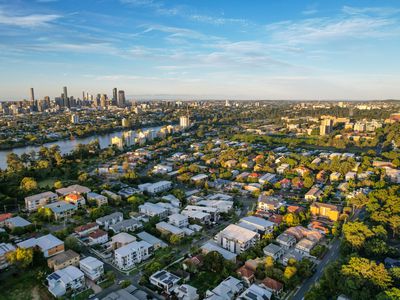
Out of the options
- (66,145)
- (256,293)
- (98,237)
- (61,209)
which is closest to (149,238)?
(98,237)

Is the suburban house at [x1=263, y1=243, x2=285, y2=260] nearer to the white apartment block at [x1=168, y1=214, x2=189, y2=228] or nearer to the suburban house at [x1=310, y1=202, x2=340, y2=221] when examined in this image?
the white apartment block at [x1=168, y1=214, x2=189, y2=228]

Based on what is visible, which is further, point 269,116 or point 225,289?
point 269,116

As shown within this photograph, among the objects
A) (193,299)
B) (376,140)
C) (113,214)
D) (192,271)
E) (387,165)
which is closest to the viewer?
(193,299)

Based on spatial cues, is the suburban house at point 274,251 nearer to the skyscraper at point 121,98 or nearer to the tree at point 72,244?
the tree at point 72,244

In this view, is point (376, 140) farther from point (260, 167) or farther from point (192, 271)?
point (192, 271)

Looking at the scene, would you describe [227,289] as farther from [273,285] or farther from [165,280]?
[165,280]

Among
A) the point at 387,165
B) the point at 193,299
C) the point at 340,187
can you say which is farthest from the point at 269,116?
the point at 193,299

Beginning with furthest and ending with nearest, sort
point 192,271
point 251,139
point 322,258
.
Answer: point 251,139 → point 322,258 → point 192,271
